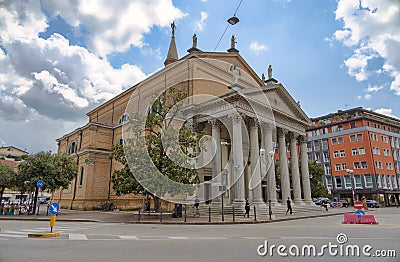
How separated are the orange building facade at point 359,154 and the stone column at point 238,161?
25677 millimetres

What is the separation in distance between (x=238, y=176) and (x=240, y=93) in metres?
6.81

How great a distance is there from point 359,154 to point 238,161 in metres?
34.3

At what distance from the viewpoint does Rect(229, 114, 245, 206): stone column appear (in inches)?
861

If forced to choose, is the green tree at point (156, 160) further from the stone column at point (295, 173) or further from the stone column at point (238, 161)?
the stone column at point (295, 173)

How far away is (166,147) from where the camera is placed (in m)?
19.0

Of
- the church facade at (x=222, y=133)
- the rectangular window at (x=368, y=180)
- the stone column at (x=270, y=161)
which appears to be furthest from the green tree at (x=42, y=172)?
the rectangular window at (x=368, y=180)

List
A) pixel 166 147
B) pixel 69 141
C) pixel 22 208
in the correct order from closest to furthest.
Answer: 1. pixel 166 147
2. pixel 22 208
3. pixel 69 141

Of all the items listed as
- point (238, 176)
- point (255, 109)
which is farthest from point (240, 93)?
point (238, 176)

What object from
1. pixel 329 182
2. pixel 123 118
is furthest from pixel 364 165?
pixel 123 118

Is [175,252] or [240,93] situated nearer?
[175,252]

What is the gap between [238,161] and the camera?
22.2 m

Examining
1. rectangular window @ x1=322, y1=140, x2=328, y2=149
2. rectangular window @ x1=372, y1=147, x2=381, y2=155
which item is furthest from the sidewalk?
rectangular window @ x1=322, y1=140, x2=328, y2=149

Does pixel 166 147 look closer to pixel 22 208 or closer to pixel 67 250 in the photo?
pixel 67 250

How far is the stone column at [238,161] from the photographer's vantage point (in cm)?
2186
